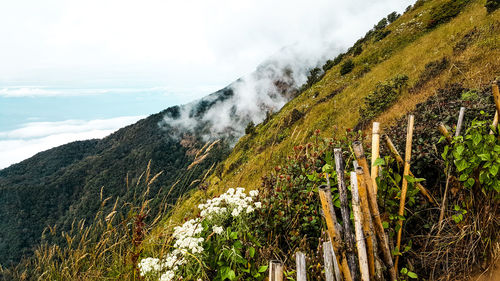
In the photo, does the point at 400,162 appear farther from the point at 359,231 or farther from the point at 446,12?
the point at 446,12

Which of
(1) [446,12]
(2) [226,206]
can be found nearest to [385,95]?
(2) [226,206]

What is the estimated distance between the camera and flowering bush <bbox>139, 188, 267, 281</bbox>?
2223mm

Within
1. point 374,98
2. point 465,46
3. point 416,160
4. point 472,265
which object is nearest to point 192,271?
point 472,265

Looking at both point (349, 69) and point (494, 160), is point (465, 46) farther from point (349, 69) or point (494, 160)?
point (349, 69)

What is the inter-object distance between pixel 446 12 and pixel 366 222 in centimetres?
2804

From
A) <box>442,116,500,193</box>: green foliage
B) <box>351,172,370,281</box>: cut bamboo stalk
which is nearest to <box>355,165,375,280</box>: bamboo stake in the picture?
<box>351,172,370,281</box>: cut bamboo stalk

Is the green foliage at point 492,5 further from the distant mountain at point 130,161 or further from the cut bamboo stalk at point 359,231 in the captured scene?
the distant mountain at point 130,161

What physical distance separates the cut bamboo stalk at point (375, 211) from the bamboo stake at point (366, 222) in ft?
0.27

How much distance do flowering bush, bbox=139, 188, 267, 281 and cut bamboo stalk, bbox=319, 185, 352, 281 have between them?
0.59 meters

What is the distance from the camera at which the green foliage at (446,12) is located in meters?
21.4

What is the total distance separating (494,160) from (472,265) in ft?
2.99

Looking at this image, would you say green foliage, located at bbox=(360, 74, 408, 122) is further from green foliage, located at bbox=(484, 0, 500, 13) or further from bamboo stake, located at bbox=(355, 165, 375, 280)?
bamboo stake, located at bbox=(355, 165, 375, 280)

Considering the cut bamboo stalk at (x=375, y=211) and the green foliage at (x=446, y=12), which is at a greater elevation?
the green foliage at (x=446, y=12)

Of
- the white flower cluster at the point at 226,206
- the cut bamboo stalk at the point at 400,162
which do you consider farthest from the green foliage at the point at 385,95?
the white flower cluster at the point at 226,206
